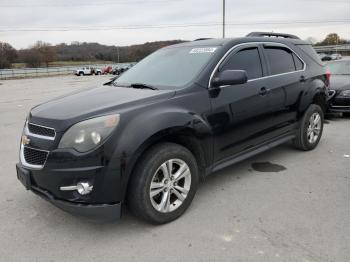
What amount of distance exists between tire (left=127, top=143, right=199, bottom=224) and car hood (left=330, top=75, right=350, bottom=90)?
6.05 metres

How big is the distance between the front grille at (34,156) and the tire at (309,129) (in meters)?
3.83

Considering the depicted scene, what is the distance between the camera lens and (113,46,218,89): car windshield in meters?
4.04

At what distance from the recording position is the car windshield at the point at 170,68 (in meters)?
4.04

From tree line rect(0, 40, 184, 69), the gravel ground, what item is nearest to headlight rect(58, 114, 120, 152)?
the gravel ground

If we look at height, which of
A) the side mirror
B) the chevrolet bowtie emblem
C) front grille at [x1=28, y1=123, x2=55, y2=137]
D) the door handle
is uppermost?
the side mirror

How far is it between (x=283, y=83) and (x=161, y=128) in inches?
92.8

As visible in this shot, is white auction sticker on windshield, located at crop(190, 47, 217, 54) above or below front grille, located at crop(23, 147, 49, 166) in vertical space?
above

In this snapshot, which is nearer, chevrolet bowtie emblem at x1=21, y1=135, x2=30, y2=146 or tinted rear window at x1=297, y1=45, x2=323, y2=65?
chevrolet bowtie emblem at x1=21, y1=135, x2=30, y2=146

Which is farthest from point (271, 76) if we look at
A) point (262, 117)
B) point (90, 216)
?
point (90, 216)

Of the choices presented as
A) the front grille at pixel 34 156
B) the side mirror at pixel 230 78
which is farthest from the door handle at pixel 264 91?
the front grille at pixel 34 156

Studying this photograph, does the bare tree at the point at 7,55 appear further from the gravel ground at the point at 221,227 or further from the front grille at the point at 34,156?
the front grille at the point at 34,156

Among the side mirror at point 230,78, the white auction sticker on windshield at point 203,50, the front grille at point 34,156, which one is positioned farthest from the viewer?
the white auction sticker on windshield at point 203,50

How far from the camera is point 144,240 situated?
325 cm

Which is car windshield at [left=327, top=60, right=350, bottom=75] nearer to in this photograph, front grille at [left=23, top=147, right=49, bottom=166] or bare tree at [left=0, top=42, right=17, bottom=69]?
front grille at [left=23, top=147, right=49, bottom=166]
